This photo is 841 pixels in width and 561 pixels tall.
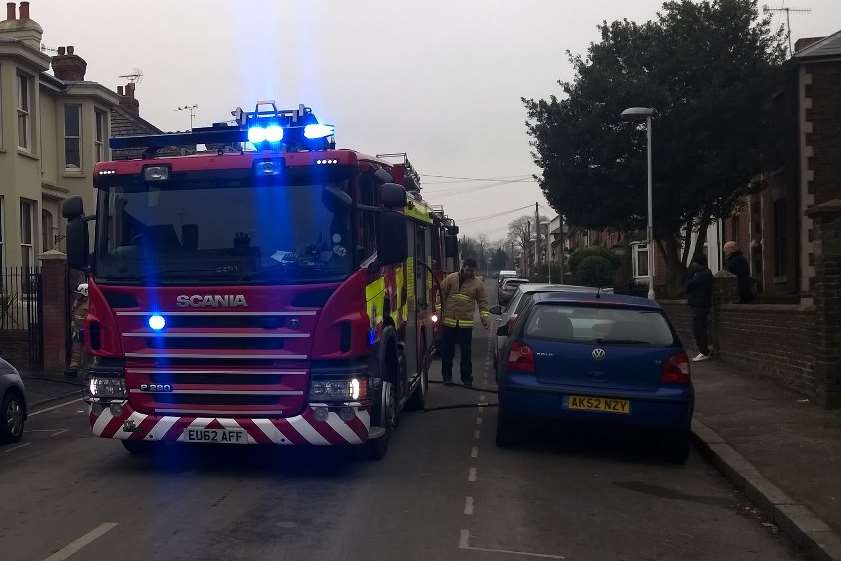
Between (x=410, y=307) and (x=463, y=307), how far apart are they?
10.1 feet

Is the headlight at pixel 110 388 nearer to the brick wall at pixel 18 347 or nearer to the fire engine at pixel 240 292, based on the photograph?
the fire engine at pixel 240 292

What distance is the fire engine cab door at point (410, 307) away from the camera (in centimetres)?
977

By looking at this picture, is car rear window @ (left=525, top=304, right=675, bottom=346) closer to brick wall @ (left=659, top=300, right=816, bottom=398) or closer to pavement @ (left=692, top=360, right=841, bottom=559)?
pavement @ (left=692, top=360, right=841, bottom=559)

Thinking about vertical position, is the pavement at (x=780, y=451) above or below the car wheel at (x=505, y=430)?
below

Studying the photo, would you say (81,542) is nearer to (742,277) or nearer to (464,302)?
(464,302)

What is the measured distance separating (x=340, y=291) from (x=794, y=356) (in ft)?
24.9

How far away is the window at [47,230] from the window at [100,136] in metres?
2.32

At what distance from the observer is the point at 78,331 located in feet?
50.3

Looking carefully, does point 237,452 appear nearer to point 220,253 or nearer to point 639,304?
point 220,253

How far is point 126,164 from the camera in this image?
302 inches

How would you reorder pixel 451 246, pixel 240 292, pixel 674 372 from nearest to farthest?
pixel 240 292 < pixel 674 372 < pixel 451 246

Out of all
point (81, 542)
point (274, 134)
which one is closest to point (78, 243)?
point (274, 134)

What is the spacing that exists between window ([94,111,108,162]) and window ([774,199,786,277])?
19.6 m

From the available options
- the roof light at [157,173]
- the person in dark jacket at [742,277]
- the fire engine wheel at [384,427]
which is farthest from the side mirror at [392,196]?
the person in dark jacket at [742,277]
